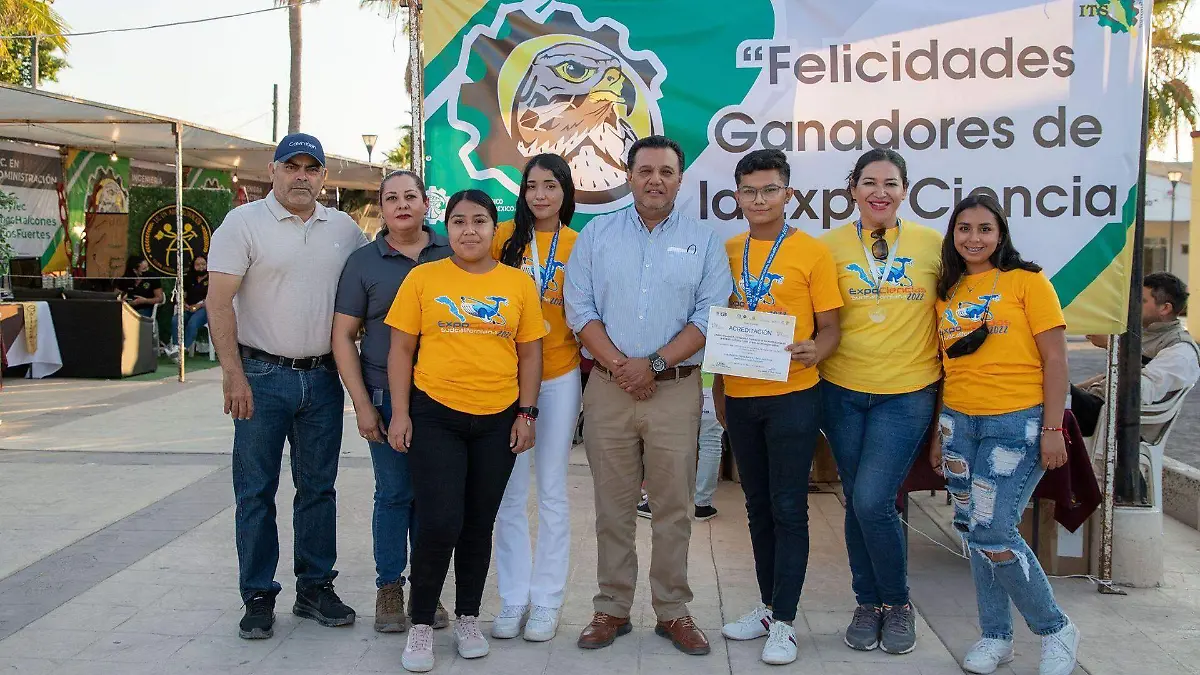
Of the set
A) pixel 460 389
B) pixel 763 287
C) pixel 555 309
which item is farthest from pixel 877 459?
pixel 460 389

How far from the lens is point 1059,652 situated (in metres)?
3.53

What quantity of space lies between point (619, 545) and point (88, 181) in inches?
602

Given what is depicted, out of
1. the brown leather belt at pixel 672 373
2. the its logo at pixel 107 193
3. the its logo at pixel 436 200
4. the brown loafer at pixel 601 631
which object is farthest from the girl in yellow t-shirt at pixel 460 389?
the its logo at pixel 107 193

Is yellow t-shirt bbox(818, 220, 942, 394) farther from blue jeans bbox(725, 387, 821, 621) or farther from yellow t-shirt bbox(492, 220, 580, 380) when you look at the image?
yellow t-shirt bbox(492, 220, 580, 380)

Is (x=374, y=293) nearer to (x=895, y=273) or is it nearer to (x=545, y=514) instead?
(x=545, y=514)

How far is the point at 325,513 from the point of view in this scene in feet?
13.3

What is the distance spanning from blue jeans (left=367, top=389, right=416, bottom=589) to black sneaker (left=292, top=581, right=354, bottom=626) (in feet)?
0.61

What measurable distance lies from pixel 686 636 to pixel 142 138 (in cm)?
1240

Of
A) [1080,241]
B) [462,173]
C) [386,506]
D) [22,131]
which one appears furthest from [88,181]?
[1080,241]

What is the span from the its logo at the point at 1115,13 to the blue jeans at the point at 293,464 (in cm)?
384

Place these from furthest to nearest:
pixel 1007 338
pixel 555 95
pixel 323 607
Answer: pixel 555 95 < pixel 323 607 < pixel 1007 338

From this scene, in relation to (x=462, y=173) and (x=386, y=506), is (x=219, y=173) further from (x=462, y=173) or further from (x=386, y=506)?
(x=386, y=506)

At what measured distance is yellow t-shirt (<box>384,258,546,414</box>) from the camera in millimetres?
3506

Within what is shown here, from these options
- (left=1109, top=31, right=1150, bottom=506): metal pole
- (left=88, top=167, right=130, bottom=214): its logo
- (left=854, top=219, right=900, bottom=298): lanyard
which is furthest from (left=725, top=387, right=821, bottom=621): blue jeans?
(left=88, top=167, right=130, bottom=214): its logo
